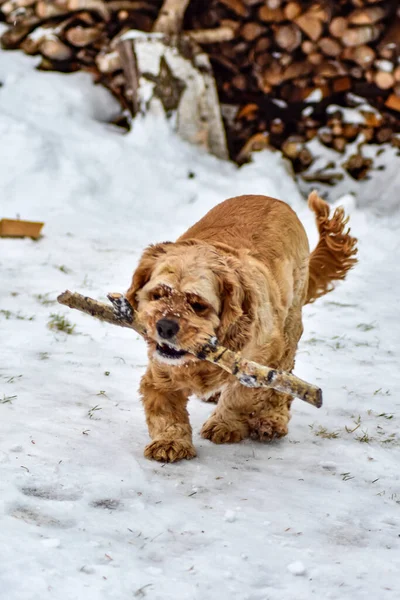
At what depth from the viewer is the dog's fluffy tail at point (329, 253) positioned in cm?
478

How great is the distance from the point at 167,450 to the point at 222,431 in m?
0.49

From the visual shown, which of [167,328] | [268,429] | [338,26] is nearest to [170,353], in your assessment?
[167,328]

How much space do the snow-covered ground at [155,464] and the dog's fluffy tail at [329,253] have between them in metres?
0.52

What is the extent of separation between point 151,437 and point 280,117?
670 centimetres

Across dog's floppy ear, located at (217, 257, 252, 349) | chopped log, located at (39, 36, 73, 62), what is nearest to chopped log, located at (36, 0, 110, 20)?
chopped log, located at (39, 36, 73, 62)

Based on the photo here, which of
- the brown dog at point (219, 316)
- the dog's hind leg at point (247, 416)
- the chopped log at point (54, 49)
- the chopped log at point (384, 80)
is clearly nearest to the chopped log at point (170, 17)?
the chopped log at point (54, 49)

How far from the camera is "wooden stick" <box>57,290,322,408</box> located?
2.65 meters

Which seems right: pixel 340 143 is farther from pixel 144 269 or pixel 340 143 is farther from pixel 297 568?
pixel 297 568

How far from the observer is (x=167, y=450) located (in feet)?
10.2

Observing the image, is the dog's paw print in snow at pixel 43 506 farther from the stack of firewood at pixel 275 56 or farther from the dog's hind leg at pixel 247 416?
the stack of firewood at pixel 275 56

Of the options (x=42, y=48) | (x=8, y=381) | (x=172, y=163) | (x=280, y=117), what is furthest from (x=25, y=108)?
(x=8, y=381)

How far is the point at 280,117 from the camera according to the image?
30.2 ft

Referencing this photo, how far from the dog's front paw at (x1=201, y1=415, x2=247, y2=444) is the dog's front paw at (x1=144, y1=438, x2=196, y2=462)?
335mm

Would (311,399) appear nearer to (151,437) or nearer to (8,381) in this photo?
(151,437)
